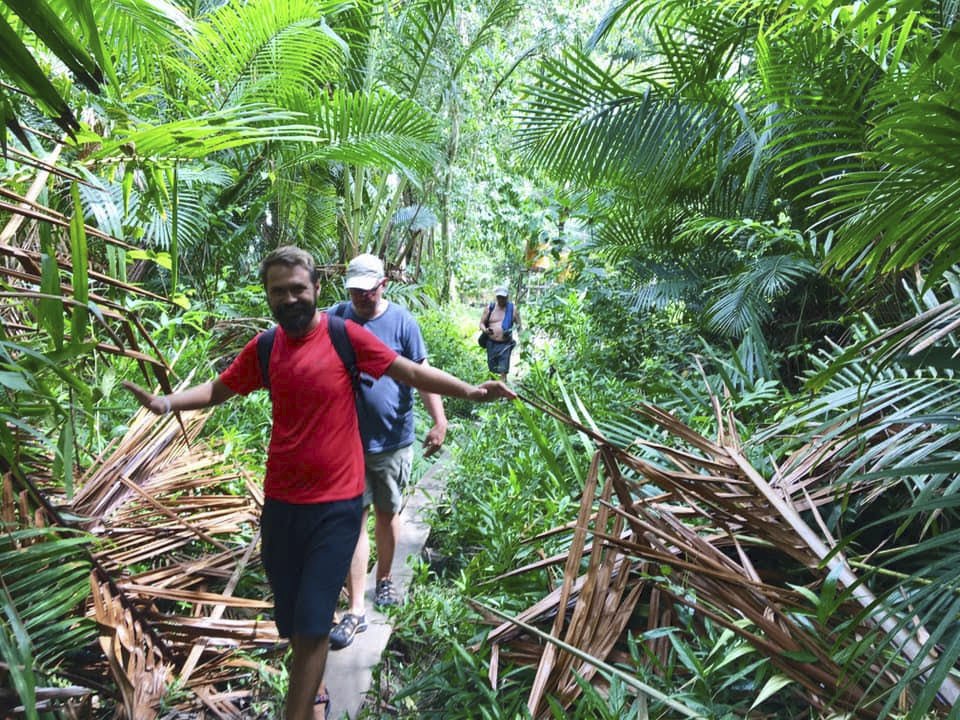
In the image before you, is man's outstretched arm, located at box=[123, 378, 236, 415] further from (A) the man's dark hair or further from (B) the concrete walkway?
(B) the concrete walkway

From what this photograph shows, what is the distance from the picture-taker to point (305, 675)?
2.02 metres

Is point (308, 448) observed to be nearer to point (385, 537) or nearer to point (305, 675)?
point (305, 675)

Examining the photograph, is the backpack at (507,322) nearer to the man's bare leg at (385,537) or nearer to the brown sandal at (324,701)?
the man's bare leg at (385,537)

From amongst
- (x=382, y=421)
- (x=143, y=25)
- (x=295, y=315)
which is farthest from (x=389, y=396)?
(x=143, y=25)

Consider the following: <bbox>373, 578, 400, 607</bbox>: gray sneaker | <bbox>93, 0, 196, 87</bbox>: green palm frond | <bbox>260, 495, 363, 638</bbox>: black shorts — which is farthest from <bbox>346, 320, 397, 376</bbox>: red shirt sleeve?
<bbox>373, 578, 400, 607</bbox>: gray sneaker

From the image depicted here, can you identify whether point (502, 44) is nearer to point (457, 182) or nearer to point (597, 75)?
point (457, 182)

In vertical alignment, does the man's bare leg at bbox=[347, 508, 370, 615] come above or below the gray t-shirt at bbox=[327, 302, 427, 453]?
below

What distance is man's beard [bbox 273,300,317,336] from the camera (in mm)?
2094

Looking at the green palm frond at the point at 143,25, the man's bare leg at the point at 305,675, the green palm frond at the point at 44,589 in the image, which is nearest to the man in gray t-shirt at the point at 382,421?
the man's bare leg at the point at 305,675

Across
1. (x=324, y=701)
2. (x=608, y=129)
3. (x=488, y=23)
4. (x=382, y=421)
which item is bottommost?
(x=324, y=701)

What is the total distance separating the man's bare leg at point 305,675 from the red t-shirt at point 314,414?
0.42 meters

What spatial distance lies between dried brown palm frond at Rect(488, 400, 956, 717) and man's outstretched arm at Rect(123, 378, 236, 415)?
3.78 ft

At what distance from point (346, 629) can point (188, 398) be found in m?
1.23

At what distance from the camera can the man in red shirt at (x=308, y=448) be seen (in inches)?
82.0
